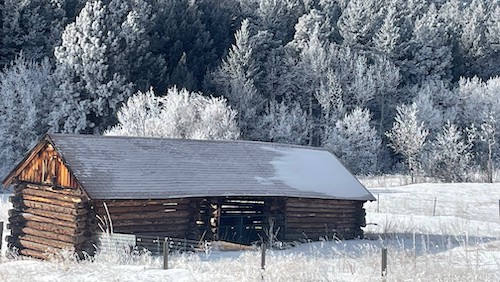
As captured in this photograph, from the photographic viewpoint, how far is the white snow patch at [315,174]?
85.9ft

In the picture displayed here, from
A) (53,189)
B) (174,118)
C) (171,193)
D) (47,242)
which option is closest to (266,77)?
(174,118)

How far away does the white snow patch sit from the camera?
26.2 metres

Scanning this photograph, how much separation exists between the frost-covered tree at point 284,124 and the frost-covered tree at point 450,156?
1156 cm

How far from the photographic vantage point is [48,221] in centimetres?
2162

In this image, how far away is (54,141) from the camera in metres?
Answer: 21.6

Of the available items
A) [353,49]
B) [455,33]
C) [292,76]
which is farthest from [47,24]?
[455,33]

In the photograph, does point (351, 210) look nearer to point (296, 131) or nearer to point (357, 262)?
point (357, 262)

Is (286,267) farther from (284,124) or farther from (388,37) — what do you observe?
(388,37)

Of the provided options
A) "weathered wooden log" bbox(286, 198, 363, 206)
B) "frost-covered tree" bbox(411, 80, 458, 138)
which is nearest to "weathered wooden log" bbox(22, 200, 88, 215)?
"weathered wooden log" bbox(286, 198, 363, 206)

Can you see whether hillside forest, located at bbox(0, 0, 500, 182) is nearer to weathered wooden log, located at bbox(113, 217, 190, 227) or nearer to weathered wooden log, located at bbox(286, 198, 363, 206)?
weathered wooden log, located at bbox(286, 198, 363, 206)

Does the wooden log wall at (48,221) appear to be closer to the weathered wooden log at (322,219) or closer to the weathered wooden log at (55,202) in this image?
the weathered wooden log at (55,202)

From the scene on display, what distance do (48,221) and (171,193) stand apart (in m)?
4.10

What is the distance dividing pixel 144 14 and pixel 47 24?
8.23 m

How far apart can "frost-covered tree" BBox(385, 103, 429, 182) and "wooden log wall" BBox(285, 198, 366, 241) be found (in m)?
27.3
